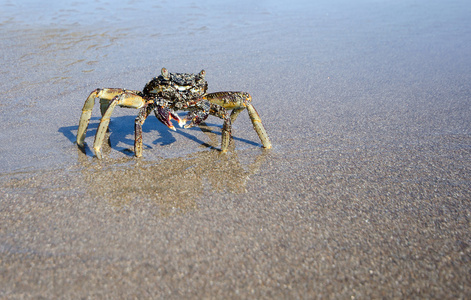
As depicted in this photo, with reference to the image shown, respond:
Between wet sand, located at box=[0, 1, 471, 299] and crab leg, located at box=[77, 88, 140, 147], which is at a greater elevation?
crab leg, located at box=[77, 88, 140, 147]

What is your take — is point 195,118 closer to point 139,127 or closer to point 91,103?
point 139,127

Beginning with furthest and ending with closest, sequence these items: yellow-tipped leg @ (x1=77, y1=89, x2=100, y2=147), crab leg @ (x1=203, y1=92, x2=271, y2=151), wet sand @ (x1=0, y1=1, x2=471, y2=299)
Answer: crab leg @ (x1=203, y1=92, x2=271, y2=151), yellow-tipped leg @ (x1=77, y1=89, x2=100, y2=147), wet sand @ (x1=0, y1=1, x2=471, y2=299)

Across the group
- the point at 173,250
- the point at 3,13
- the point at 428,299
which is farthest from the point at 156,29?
the point at 428,299

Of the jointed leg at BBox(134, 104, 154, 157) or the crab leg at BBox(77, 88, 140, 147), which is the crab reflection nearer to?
the jointed leg at BBox(134, 104, 154, 157)

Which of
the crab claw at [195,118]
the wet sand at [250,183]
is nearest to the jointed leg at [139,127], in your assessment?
the wet sand at [250,183]

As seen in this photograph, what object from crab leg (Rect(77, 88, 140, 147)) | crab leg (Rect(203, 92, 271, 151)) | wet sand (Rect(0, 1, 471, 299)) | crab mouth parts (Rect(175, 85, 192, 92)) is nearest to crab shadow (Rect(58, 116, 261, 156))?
wet sand (Rect(0, 1, 471, 299))

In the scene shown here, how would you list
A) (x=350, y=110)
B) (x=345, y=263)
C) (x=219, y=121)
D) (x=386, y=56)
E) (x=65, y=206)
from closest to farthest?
(x=345, y=263) < (x=65, y=206) < (x=219, y=121) < (x=350, y=110) < (x=386, y=56)

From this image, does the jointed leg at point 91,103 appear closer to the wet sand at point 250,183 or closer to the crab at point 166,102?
the crab at point 166,102

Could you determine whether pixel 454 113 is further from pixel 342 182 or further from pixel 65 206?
pixel 65 206

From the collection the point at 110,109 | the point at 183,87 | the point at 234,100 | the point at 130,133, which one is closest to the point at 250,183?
the point at 234,100
